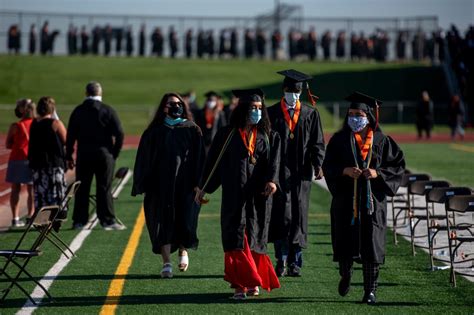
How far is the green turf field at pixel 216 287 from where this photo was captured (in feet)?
33.4

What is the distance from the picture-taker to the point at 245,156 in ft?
35.7

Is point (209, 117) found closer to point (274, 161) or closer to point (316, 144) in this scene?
point (316, 144)

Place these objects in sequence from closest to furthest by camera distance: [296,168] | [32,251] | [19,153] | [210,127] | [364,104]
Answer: [32,251]
[364,104]
[296,168]
[19,153]
[210,127]

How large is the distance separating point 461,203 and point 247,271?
217 cm

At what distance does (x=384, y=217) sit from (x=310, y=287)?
1242 mm

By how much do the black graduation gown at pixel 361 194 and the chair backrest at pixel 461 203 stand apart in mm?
850

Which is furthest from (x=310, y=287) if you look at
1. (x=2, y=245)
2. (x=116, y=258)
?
(x=2, y=245)

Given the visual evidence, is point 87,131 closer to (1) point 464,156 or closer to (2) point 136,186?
(2) point 136,186

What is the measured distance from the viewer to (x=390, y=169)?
10.6 meters

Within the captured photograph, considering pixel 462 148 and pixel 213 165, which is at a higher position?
pixel 213 165

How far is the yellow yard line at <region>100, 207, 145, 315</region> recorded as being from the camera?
10289 millimetres

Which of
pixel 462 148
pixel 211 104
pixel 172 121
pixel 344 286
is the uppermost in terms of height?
pixel 172 121

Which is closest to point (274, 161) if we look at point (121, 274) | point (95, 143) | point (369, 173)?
point (369, 173)

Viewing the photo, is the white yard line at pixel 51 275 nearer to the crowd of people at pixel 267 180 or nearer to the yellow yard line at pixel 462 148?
the crowd of people at pixel 267 180
